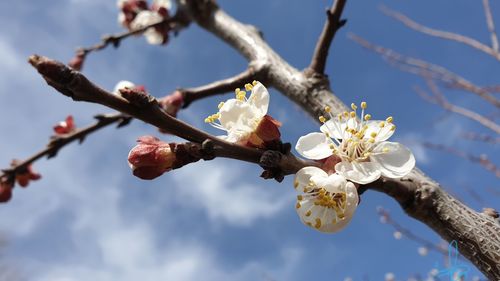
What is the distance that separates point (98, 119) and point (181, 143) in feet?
3.91

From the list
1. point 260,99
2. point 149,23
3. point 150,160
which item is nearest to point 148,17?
point 149,23

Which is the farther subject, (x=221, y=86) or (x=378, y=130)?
(x=221, y=86)

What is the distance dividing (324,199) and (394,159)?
20 centimetres

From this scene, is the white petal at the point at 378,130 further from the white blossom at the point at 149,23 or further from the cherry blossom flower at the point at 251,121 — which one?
the white blossom at the point at 149,23

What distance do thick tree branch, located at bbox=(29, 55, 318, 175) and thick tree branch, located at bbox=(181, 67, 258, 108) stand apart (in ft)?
3.03

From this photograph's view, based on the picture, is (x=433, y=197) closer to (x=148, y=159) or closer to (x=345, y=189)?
(x=345, y=189)

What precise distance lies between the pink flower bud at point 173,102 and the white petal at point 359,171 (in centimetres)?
106

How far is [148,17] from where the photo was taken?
3.02 m

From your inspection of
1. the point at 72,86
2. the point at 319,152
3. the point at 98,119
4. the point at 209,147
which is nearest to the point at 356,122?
the point at 319,152

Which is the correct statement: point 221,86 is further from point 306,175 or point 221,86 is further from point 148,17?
point 148,17

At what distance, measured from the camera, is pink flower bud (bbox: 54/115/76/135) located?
7.13ft

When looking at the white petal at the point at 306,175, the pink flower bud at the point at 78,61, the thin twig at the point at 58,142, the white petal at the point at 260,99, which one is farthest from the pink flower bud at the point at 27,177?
the white petal at the point at 306,175

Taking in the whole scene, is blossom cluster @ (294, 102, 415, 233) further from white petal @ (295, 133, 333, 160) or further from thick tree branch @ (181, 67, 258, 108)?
thick tree branch @ (181, 67, 258, 108)

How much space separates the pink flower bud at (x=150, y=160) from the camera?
96cm
